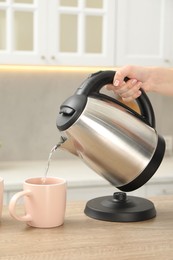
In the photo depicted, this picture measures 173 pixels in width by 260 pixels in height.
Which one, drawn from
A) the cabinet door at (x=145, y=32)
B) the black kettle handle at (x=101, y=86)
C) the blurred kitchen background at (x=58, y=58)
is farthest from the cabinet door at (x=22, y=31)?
the black kettle handle at (x=101, y=86)

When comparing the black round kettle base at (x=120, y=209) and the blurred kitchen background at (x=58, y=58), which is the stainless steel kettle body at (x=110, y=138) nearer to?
the black round kettle base at (x=120, y=209)

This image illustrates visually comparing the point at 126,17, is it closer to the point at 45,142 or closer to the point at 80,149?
the point at 45,142

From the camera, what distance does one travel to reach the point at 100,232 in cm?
113

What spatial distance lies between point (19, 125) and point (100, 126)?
186 cm

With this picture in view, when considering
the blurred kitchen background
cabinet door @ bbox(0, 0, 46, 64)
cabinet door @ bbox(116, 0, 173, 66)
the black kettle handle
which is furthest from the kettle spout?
cabinet door @ bbox(116, 0, 173, 66)

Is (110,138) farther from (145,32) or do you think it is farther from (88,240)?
(145,32)

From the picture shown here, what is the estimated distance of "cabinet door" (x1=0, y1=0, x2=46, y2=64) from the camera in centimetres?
255

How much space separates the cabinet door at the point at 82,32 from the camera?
8.58 feet

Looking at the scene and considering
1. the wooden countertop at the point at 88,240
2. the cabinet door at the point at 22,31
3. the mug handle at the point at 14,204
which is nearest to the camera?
the wooden countertop at the point at 88,240

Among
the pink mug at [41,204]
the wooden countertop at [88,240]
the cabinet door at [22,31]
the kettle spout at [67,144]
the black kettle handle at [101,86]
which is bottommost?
the wooden countertop at [88,240]

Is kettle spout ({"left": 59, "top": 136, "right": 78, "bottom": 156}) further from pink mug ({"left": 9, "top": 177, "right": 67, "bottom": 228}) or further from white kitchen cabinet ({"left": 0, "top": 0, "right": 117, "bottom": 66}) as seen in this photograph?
white kitchen cabinet ({"left": 0, "top": 0, "right": 117, "bottom": 66})

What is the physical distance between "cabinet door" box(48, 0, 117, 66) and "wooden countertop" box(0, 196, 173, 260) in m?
1.50

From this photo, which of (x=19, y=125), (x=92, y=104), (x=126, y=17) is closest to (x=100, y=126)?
Answer: (x=92, y=104)

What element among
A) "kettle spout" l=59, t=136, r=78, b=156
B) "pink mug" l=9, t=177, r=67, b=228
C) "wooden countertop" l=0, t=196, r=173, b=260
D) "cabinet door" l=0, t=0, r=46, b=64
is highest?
"cabinet door" l=0, t=0, r=46, b=64
